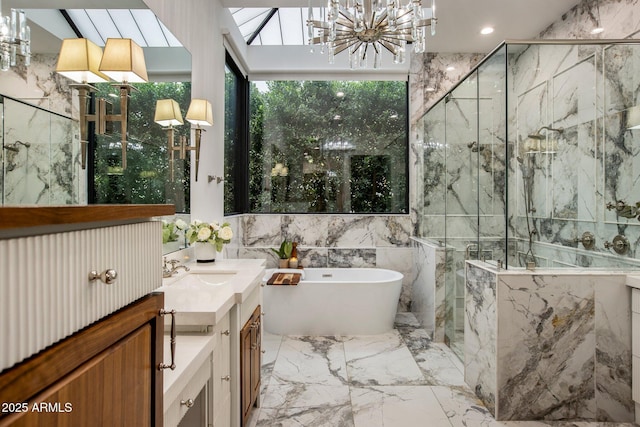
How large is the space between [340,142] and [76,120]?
3444 mm

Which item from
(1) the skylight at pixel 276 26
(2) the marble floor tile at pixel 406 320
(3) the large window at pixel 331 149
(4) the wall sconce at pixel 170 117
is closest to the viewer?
(4) the wall sconce at pixel 170 117

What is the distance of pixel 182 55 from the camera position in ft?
7.39

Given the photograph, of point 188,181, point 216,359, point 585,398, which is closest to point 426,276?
point 585,398

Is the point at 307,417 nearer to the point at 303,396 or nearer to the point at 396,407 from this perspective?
the point at 303,396

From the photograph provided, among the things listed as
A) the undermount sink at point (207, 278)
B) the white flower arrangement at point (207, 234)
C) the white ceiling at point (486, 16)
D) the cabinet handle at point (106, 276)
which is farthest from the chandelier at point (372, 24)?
the cabinet handle at point (106, 276)

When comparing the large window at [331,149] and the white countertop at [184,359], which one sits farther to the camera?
the large window at [331,149]

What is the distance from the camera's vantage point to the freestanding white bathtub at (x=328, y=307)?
343 centimetres

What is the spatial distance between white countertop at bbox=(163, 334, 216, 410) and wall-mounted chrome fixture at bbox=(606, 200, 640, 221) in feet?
8.08

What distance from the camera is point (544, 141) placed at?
8.09 ft

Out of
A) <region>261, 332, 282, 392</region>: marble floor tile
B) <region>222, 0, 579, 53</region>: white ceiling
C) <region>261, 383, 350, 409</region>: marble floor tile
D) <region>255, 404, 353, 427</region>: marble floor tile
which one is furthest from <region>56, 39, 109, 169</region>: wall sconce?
<region>222, 0, 579, 53</region>: white ceiling

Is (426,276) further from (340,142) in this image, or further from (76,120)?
(76,120)

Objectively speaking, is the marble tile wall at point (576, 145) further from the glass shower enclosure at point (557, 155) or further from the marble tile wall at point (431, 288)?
the marble tile wall at point (431, 288)

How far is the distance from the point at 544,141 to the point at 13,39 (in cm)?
278

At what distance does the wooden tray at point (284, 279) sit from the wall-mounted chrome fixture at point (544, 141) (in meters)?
2.22
